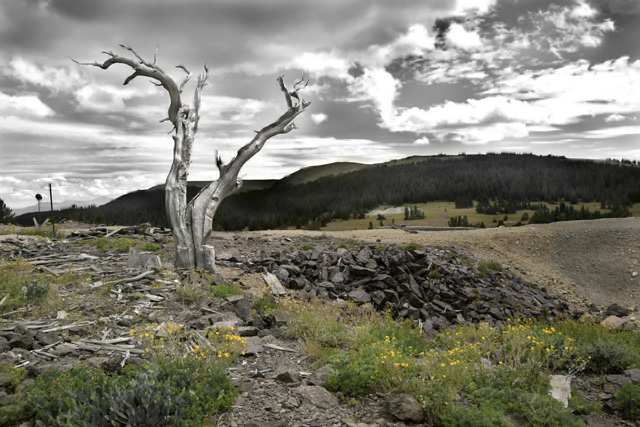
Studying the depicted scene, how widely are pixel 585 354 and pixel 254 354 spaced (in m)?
6.50

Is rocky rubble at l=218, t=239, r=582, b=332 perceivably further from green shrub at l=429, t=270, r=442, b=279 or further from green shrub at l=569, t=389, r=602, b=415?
green shrub at l=569, t=389, r=602, b=415

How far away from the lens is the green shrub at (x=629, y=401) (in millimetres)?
5902

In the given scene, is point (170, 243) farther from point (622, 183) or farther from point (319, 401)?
point (622, 183)

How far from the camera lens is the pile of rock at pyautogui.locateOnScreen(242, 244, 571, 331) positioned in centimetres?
1462

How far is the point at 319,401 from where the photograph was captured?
227 inches

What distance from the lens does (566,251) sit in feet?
75.0

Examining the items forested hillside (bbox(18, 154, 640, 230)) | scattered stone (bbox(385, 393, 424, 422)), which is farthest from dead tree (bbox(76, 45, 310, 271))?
forested hillside (bbox(18, 154, 640, 230))

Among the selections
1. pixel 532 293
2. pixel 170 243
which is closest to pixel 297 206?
pixel 170 243

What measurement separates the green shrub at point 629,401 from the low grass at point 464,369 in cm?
42

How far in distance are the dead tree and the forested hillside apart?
1469 centimetres

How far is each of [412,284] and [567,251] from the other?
12595 millimetres

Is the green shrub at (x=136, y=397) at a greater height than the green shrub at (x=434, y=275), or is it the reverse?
the green shrub at (x=136, y=397)

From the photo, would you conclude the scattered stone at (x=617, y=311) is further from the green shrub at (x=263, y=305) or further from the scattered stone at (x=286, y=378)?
the scattered stone at (x=286, y=378)

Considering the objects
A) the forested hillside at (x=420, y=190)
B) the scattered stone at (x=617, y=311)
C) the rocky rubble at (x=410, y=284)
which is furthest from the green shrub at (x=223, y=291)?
the forested hillside at (x=420, y=190)
